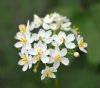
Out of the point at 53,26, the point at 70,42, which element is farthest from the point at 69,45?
the point at 53,26

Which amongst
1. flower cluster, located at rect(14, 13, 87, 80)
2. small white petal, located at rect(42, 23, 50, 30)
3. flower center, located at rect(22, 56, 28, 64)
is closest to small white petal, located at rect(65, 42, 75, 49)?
flower cluster, located at rect(14, 13, 87, 80)

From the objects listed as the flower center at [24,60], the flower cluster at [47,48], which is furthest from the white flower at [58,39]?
the flower center at [24,60]

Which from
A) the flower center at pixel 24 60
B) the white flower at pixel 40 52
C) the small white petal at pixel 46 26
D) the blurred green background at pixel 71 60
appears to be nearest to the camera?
the white flower at pixel 40 52

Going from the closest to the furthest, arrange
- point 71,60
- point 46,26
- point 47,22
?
1. point 46,26
2. point 47,22
3. point 71,60

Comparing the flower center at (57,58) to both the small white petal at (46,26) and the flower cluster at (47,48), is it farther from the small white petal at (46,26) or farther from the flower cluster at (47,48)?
the small white petal at (46,26)

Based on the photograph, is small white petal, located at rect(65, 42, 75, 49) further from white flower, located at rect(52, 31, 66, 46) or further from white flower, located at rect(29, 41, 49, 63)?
white flower, located at rect(29, 41, 49, 63)

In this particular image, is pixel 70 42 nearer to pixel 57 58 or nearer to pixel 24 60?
pixel 57 58
